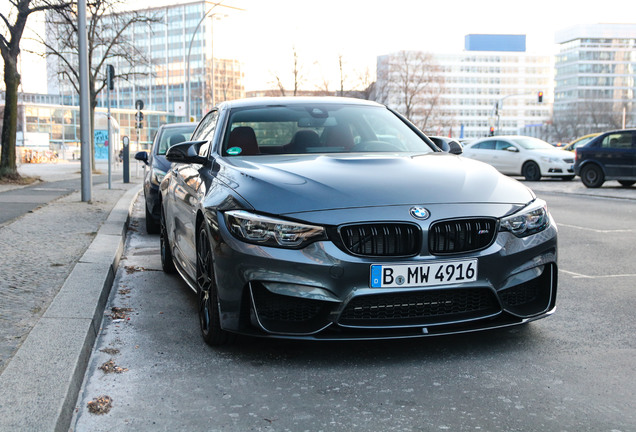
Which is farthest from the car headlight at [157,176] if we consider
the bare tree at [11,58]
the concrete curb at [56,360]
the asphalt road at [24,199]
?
the bare tree at [11,58]

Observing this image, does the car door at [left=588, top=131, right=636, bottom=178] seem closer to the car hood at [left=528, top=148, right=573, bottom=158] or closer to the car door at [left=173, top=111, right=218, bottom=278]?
the car hood at [left=528, top=148, right=573, bottom=158]

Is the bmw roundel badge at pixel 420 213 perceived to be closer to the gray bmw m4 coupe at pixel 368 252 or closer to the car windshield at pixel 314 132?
the gray bmw m4 coupe at pixel 368 252

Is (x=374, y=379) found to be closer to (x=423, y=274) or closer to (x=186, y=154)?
(x=423, y=274)

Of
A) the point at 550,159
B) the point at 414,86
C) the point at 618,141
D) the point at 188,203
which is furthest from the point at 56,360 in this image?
the point at 414,86

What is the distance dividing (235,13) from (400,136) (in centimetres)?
10798

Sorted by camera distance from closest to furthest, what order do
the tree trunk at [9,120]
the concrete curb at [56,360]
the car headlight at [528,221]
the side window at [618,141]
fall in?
the concrete curb at [56,360] < the car headlight at [528,221] < the side window at [618,141] < the tree trunk at [9,120]

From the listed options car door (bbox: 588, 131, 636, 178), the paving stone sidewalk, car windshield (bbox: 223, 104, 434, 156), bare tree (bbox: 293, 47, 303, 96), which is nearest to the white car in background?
car door (bbox: 588, 131, 636, 178)

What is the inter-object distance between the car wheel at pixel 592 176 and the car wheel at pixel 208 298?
55.7 ft

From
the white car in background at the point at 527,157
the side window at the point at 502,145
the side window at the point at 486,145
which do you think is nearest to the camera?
the white car in background at the point at 527,157

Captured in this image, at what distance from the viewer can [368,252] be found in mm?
3727

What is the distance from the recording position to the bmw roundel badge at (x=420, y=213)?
12.4ft

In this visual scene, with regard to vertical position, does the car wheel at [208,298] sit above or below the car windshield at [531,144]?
below

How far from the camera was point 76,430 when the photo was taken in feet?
10.0

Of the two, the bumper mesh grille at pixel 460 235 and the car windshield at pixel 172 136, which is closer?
the bumper mesh grille at pixel 460 235
